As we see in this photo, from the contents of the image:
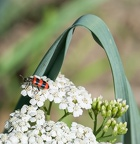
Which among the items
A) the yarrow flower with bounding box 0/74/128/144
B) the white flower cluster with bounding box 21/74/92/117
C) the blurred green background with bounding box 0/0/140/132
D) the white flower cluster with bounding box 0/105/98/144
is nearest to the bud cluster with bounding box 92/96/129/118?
the yarrow flower with bounding box 0/74/128/144

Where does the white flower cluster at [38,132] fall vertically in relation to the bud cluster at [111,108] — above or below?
below

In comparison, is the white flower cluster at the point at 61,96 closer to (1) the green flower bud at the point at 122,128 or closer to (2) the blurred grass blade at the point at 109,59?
(2) the blurred grass blade at the point at 109,59

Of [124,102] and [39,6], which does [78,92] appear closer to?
[124,102]

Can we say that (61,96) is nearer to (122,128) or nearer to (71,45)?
(122,128)

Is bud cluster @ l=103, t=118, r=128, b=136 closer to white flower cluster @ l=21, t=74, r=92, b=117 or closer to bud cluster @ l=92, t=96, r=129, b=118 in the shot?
bud cluster @ l=92, t=96, r=129, b=118

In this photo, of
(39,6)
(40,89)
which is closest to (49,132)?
(40,89)

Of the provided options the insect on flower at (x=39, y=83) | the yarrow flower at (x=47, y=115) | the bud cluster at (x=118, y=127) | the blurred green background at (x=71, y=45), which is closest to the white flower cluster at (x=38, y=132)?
the yarrow flower at (x=47, y=115)
